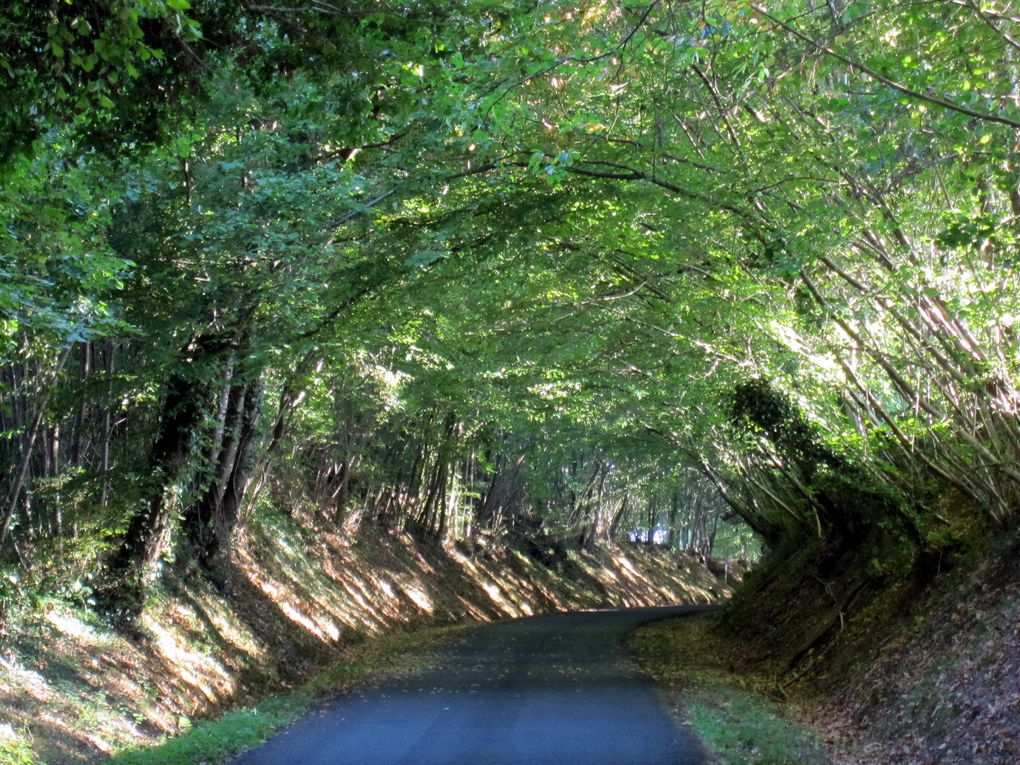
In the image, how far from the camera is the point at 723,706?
483 inches

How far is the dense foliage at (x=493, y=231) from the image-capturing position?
21.9ft

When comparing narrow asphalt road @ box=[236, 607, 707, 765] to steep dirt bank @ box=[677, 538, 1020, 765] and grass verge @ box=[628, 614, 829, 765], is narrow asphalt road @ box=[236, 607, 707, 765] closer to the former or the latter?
grass verge @ box=[628, 614, 829, 765]

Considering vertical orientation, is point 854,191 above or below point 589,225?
below

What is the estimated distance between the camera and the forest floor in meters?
8.82

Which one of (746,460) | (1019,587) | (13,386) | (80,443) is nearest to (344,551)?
(746,460)

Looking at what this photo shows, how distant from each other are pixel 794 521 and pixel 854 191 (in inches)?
636

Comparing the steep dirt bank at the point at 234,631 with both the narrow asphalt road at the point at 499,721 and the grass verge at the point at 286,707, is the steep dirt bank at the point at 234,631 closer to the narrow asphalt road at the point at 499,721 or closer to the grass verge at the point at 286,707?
the grass verge at the point at 286,707

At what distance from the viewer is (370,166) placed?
1066 centimetres

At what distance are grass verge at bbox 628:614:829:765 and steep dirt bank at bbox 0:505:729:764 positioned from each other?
5.95m

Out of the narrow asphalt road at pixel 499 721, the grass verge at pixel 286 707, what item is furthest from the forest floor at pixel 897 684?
the grass verge at pixel 286 707

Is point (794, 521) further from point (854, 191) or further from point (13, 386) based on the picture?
point (13, 386)

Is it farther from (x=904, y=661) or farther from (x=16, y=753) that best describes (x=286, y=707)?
(x=904, y=661)

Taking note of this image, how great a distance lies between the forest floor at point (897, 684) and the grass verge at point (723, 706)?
1.1 inches

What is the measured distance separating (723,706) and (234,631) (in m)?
7.71
